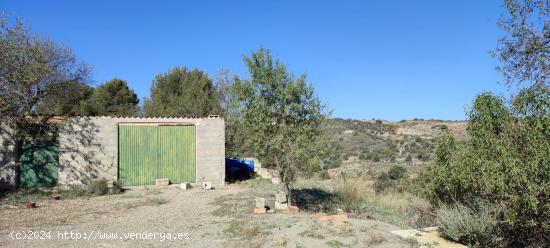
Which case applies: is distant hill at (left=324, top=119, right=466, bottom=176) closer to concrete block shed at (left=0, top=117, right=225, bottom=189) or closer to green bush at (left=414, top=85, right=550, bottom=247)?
concrete block shed at (left=0, top=117, right=225, bottom=189)

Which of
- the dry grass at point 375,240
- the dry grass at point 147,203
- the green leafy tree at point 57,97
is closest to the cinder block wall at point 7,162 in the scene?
the green leafy tree at point 57,97

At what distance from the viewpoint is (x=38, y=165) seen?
53.8 feet

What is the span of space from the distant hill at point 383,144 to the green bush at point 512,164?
11.9 meters

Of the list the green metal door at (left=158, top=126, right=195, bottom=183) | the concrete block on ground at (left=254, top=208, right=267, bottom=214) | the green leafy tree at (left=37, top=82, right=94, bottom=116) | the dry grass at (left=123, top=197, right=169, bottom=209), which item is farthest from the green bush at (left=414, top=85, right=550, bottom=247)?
the green leafy tree at (left=37, top=82, right=94, bottom=116)

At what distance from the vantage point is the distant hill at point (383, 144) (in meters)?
30.5

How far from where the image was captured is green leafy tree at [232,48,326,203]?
12320 mm

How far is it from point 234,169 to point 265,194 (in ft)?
19.9

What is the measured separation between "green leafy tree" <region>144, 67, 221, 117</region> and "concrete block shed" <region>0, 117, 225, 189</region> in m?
9.56

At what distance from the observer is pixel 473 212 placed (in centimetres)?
825

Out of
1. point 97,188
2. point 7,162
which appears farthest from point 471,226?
point 7,162

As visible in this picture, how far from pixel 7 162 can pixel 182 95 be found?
1626 cm

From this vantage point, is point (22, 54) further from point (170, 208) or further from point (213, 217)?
point (213, 217)

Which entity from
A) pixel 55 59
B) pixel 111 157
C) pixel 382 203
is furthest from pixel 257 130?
pixel 55 59

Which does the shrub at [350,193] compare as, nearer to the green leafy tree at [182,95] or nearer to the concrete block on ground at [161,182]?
the concrete block on ground at [161,182]
